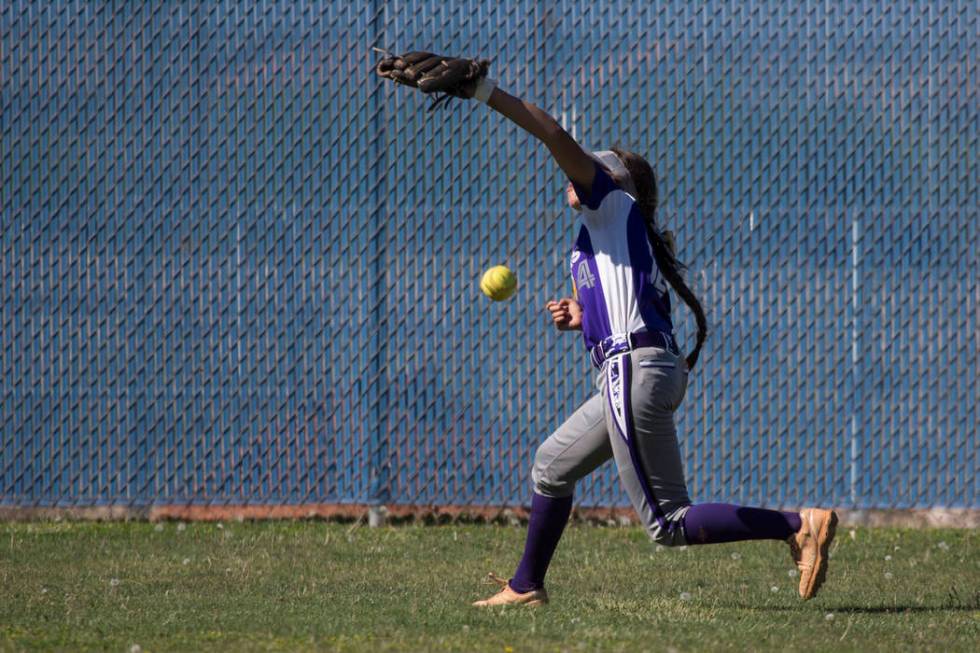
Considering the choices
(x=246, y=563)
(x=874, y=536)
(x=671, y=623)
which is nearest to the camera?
(x=671, y=623)

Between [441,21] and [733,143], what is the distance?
1.90 m

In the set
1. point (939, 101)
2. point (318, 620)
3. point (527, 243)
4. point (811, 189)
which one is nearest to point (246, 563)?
point (318, 620)

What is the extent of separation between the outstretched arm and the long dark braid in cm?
41

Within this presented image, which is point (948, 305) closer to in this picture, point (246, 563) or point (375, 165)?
point (375, 165)

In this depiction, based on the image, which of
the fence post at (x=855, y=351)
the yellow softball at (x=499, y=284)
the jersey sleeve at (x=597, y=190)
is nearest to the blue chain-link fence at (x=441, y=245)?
the fence post at (x=855, y=351)

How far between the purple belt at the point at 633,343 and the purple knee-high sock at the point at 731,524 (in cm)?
62

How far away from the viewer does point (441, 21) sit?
7992 millimetres

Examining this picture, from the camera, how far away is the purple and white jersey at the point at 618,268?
5.05 meters

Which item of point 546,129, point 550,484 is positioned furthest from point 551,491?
point 546,129

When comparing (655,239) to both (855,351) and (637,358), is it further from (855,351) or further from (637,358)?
(855,351)

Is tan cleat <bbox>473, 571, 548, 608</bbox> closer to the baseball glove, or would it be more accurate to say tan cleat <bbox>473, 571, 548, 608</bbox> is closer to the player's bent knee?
the player's bent knee

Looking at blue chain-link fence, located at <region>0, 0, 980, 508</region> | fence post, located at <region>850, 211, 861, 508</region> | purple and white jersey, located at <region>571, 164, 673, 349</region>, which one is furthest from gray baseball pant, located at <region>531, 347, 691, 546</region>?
fence post, located at <region>850, 211, 861, 508</region>

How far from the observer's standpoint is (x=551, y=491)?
215 inches

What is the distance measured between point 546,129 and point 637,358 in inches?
36.3
